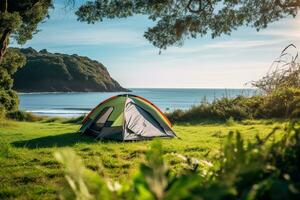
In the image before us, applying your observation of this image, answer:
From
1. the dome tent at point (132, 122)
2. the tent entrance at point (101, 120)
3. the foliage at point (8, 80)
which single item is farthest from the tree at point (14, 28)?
the dome tent at point (132, 122)

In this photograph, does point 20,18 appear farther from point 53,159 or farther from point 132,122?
point 53,159

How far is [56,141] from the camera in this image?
42.7 ft

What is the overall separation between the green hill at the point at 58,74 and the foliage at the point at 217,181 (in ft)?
454

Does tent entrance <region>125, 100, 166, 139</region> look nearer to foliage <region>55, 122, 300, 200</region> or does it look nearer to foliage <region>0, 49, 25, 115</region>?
foliage <region>55, 122, 300, 200</region>

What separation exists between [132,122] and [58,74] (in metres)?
135

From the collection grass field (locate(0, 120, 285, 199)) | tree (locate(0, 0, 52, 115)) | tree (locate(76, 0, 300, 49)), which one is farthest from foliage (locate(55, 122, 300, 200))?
tree (locate(0, 0, 52, 115))

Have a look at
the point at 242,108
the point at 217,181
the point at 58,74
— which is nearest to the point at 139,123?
the point at 242,108

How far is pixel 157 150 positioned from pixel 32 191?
5.60m

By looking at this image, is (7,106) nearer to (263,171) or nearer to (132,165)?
(132,165)

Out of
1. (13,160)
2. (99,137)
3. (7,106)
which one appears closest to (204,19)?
(99,137)

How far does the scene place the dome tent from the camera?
13398 millimetres

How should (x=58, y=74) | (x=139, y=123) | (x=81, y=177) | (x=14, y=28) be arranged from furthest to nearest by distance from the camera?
(x=58, y=74) < (x=14, y=28) < (x=139, y=123) < (x=81, y=177)

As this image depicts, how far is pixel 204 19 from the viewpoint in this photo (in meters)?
12.1

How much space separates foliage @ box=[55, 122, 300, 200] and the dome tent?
1201 centimetres
